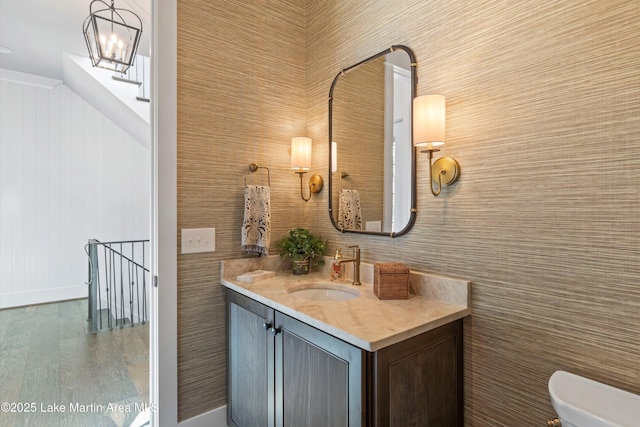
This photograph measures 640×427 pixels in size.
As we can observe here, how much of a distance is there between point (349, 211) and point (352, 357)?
3.18ft

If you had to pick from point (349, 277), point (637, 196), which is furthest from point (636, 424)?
point (349, 277)

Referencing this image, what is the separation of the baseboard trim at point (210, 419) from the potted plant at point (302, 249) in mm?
866

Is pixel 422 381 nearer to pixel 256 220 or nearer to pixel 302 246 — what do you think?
pixel 302 246

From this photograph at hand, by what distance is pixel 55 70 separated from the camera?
4.23 metres

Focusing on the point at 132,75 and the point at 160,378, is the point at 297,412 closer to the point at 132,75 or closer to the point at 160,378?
→ the point at 160,378

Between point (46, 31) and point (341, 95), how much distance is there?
3419mm

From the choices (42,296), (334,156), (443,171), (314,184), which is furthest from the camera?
(42,296)

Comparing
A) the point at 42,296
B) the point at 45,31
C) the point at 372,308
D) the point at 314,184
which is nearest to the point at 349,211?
the point at 314,184

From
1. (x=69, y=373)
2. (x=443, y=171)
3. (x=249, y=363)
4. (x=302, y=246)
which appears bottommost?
(x=69, y=373)

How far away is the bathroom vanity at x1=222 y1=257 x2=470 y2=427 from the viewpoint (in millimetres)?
1018

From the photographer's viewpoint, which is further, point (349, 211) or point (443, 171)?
point (349, 211)

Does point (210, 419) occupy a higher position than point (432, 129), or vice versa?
point (432, 129)

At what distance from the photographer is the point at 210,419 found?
68.9 inches

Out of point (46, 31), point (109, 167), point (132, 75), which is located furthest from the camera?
point (109, 167)
